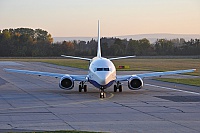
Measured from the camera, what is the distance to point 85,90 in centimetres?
3947

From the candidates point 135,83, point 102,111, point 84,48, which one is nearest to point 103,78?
point 135,83

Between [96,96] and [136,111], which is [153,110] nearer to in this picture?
[136,111]

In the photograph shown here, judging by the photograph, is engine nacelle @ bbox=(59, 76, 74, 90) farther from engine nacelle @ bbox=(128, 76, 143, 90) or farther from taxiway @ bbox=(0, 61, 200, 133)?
engine nacelle @ bbox=(128, 76, 143, 90)

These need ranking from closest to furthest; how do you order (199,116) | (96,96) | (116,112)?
(199,116), (116,112), (96,96)

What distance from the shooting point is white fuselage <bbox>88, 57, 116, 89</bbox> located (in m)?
34.3

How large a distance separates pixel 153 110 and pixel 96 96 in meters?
8.98

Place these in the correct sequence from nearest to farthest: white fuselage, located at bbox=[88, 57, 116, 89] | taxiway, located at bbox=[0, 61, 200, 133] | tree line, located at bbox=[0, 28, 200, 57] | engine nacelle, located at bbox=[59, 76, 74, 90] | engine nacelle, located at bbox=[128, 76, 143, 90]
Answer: taxiway, located at bbox=[0, 61, 200, 133] < white fuselage, located at bbox=[88, 57, 116, 89] < engine nacelle, located at bbox=[128, 76, 143, 90] < engine nacelle, located at bbox=[59, 76, 74, 90] < tree line, located at bbox=[0, 28, 200, 57]

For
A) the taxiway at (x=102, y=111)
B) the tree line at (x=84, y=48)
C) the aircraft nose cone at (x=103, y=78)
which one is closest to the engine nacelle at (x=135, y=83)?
the taxiway at (x=102, y=111)

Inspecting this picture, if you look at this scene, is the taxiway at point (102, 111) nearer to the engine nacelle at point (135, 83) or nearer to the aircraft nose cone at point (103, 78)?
the engine nacelle at point (135, 83)

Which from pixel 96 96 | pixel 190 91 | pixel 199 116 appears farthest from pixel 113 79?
pixel 199 116

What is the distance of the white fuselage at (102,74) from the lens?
34281 mm

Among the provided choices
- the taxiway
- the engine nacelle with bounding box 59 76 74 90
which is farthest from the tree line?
the taxiway

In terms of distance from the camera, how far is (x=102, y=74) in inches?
1357

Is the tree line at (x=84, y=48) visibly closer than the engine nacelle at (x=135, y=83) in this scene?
No
